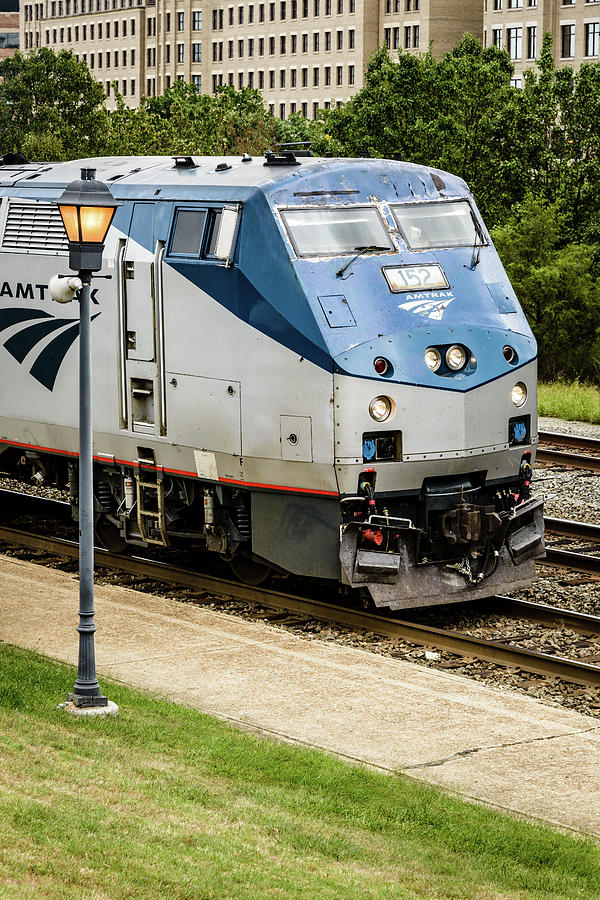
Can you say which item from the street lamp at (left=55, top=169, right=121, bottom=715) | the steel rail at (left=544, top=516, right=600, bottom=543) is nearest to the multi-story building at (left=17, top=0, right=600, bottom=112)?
the steel rail at (left=544, top=516, right=600, bottom=543)

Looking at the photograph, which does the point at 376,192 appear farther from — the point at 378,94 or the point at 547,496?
the point at 378,94

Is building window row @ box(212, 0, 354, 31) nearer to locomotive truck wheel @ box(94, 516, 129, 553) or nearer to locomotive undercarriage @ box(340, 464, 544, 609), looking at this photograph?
locomotive truck wheel @ box(94, 516, 129, 553)

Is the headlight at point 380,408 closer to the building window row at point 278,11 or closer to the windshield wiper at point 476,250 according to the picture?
the windshield wiper at point 476,250

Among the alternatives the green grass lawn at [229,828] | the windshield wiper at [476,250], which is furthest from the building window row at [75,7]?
the green grass lawn at [229,828]

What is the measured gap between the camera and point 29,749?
29.9ft

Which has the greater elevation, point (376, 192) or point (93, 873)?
point (376, 192)

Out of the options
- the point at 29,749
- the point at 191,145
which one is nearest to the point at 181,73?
the point at 191,145

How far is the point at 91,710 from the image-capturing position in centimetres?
1032

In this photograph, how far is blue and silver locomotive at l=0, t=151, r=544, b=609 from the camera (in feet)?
43.3

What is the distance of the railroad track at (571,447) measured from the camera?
22031 millimetres

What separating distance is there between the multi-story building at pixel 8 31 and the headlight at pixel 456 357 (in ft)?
572

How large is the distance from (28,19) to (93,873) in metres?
179

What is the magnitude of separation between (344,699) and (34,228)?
282 inches

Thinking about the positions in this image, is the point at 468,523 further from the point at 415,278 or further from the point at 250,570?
the point at 250,570
